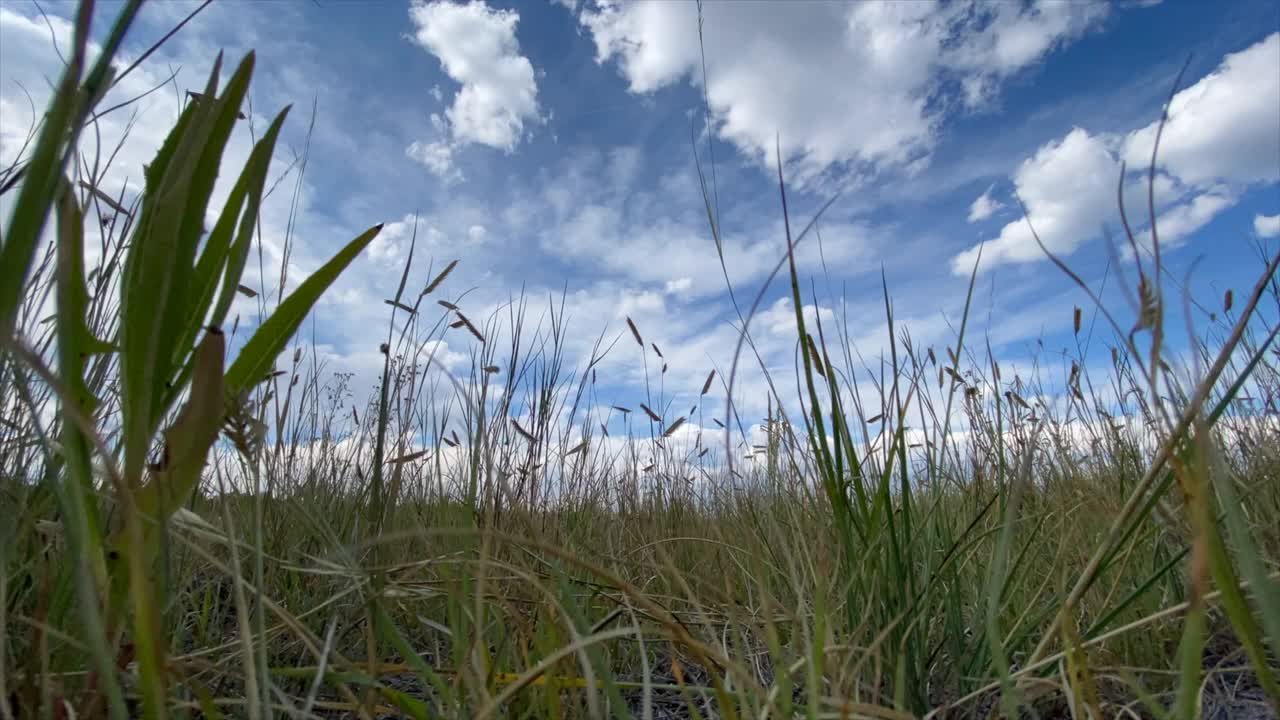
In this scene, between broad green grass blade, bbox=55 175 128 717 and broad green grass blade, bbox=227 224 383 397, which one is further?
broad green grass blade, bbox=227 224 383 397

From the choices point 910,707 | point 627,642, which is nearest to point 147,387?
A: point 910,707

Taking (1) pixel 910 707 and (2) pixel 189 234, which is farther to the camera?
(1) pixel 910 707

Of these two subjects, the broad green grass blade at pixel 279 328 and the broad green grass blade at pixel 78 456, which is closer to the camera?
the broad green grass blade at pixel 78 456

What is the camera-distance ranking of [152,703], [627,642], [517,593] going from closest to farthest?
[152,703], [517,593], [627,642]

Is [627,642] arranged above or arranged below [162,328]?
below

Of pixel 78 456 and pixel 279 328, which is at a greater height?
Result: pixel 279 328

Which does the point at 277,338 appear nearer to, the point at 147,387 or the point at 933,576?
the point at 147,387

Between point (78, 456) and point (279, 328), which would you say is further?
point (279, 328)

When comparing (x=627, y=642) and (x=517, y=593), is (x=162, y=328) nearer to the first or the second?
(x=517, y=593)

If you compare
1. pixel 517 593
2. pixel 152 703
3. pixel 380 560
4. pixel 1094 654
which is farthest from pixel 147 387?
pixel 1094 654

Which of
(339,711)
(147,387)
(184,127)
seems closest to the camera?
(147,387)

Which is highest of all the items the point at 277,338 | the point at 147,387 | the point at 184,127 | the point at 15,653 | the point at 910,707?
the point at 184,127

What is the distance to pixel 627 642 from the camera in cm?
166

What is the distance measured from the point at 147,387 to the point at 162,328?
0.41 ft
